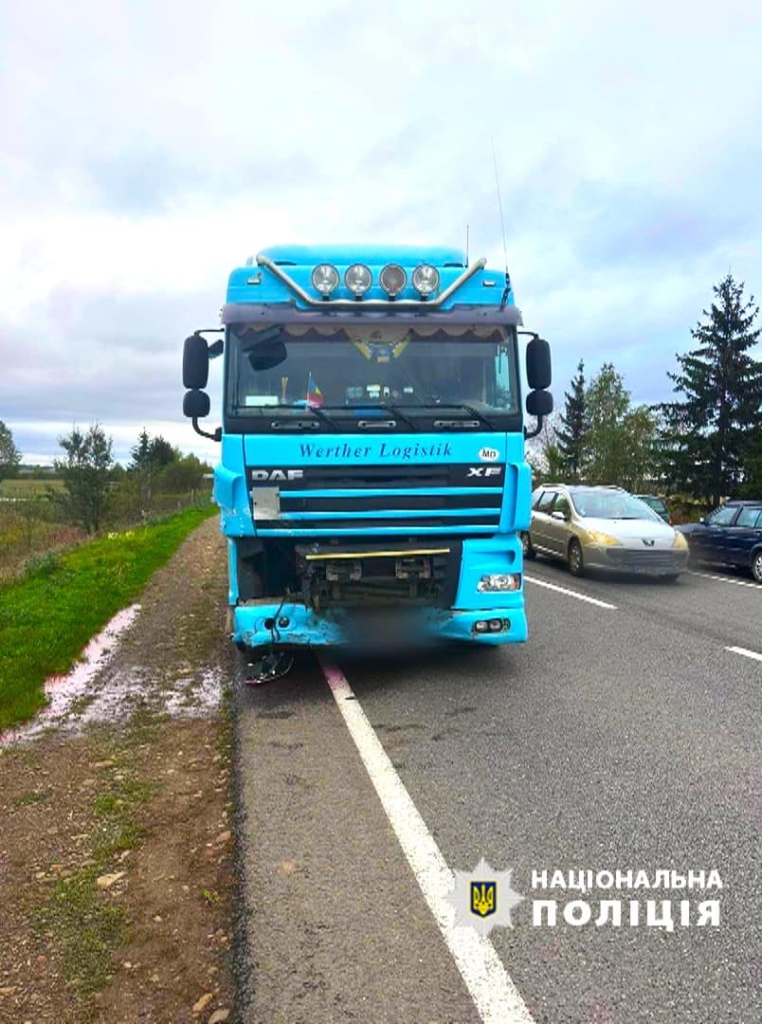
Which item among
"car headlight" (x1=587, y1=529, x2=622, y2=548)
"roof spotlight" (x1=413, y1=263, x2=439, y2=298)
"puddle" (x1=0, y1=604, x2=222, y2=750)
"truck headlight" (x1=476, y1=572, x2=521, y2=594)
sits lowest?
"puddle" (x1=0, y1=604, x2=222, y2=750)

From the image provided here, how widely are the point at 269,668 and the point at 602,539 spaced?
8.41 metres

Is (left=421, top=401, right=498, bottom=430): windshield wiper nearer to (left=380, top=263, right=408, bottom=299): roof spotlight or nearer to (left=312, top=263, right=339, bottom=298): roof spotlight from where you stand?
(left=380, top=263, right=408, bottom=299): roof spotlight

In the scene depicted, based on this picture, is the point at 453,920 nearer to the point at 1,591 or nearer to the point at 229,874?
the point at 229,874

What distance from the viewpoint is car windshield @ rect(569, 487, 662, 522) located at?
1447 centimetres

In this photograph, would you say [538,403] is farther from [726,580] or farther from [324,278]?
[726,580]

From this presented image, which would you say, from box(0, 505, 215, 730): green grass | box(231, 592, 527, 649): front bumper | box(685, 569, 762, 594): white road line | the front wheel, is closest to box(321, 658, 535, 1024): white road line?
box(231, 592, 527, 649): front bumper

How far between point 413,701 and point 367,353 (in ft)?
9.21

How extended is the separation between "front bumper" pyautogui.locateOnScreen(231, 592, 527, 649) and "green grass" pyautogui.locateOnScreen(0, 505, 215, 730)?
1858 millimetres

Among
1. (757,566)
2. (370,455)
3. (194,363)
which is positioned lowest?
(757,566)

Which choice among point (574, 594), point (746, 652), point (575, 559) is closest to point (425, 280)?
point (746, 652)

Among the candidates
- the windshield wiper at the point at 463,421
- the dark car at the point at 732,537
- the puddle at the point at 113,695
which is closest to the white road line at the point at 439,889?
the puddle at the point at 113,695

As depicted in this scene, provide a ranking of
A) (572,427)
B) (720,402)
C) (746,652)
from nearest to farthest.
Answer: (746,652)
(720,402)
(572,427)

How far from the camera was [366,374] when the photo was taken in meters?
6.37

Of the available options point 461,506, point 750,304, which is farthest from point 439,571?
point 750,304
